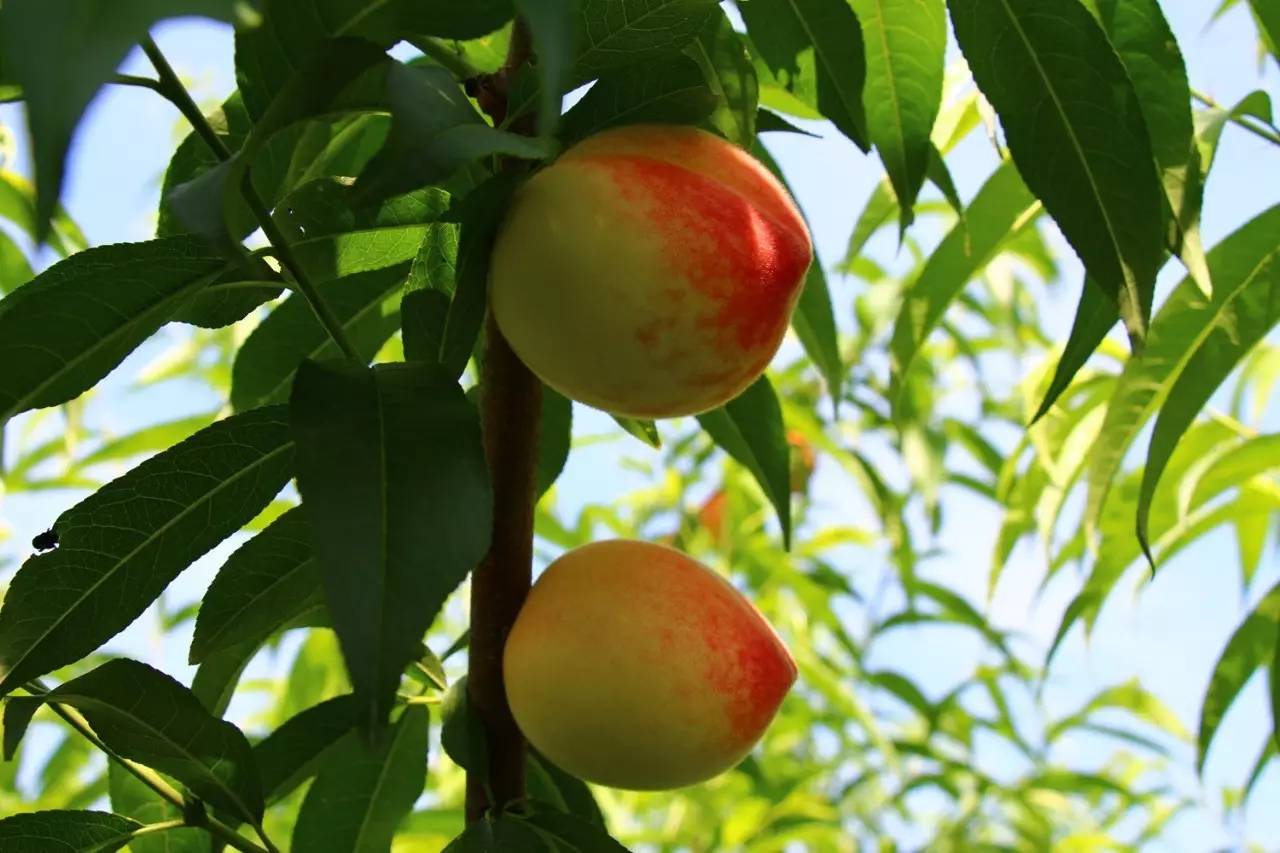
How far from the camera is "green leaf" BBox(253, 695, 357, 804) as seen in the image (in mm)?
804

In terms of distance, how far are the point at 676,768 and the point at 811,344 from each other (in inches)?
16.6

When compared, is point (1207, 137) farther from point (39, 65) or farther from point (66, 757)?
point (66, 757)

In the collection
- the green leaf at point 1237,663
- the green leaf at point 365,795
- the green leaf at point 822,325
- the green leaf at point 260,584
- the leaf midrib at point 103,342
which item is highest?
the leaf midrib at point 103,342

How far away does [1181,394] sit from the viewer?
0.91 meters

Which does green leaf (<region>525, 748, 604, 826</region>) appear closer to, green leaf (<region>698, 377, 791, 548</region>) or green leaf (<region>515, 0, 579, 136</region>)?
green leaf (<region>698, 377, 791, 548</region>)

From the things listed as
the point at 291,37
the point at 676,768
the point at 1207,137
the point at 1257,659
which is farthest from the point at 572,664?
the point at 1257,659

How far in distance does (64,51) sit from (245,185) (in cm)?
27

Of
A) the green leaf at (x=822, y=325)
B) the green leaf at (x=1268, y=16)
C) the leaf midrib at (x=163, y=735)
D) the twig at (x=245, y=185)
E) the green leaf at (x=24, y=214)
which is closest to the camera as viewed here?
the twig at (x=245, y=185)

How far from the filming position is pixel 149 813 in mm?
804

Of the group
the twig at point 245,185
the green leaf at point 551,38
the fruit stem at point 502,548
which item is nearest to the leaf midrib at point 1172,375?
the fruit stem at point 502,548

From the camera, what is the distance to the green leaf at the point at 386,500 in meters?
0.44

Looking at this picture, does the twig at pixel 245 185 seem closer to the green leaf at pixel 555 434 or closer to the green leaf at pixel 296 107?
the green leaf at pixel 296 107

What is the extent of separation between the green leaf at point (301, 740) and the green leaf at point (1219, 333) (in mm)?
524

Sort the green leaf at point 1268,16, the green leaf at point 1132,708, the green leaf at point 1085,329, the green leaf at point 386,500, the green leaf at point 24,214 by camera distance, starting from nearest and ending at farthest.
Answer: the green leaf at point 386,500, the green leaf at point 1085,329, the green leaf at point 1268,16, the green leaf at point 24,214, the green leaf at point 1132,708
